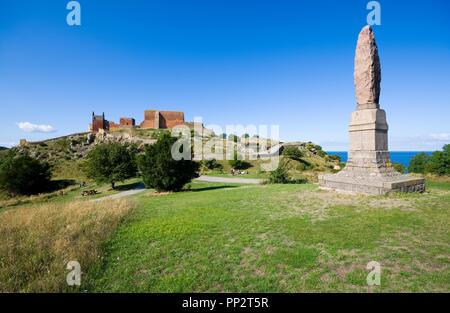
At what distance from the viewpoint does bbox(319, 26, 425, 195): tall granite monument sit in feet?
34.8

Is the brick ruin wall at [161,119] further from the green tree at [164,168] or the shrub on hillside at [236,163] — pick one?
the green tree at [164,168]

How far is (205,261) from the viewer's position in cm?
500

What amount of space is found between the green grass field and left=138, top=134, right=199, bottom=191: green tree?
940 cm

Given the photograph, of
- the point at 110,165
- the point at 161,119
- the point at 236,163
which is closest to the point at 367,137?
the point at 110,165

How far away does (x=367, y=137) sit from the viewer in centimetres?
1113

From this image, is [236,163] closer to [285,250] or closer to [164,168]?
[164,168]

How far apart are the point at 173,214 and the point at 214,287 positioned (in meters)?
5.62

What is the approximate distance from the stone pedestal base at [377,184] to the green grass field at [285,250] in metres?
1.06

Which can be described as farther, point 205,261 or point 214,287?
point 205,261

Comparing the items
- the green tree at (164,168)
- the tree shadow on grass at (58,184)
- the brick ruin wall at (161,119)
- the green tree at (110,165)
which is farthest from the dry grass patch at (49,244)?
the brick ruin wall at (161,119)
